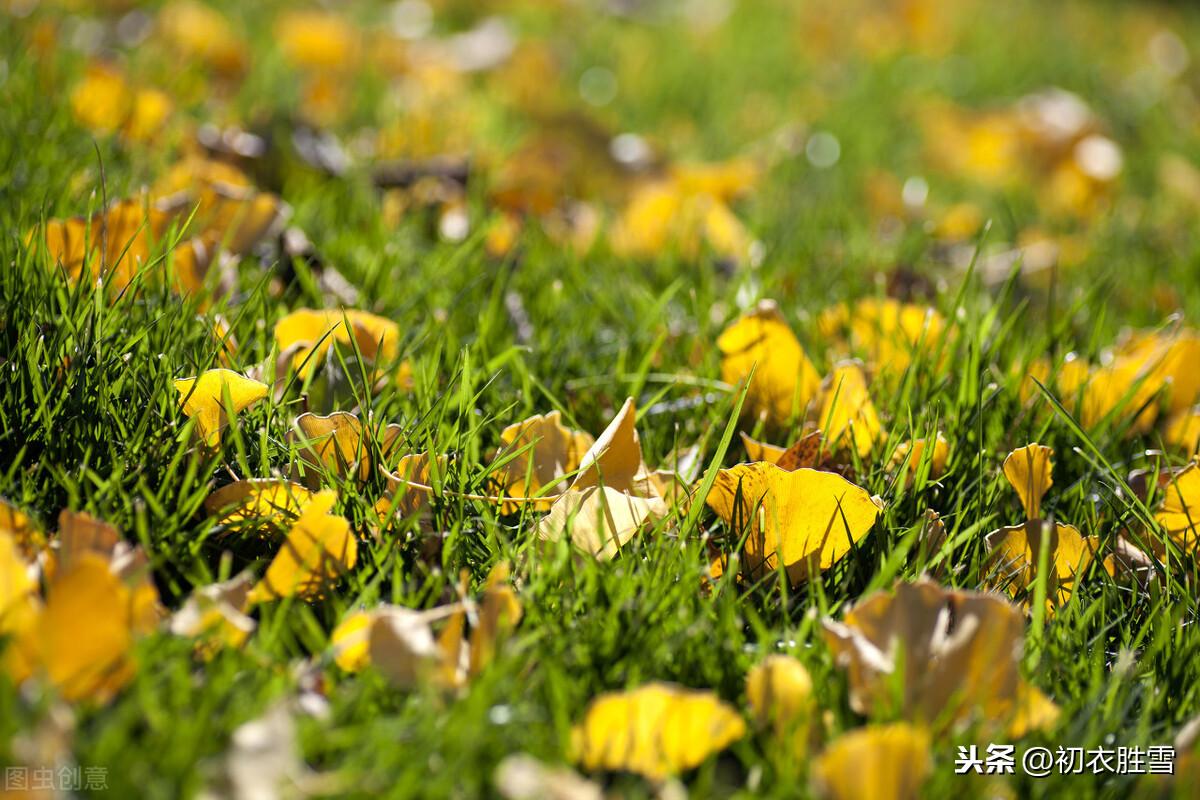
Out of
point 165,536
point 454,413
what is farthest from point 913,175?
point 165,536

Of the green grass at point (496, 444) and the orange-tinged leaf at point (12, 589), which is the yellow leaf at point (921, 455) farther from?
the orange-tinged leaf at point (12, 589)

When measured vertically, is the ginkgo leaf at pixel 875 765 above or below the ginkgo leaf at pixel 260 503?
above

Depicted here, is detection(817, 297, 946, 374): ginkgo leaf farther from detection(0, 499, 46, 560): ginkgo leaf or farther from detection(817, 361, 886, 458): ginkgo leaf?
detection(0, 499, 46, 560): ginkgo leaf

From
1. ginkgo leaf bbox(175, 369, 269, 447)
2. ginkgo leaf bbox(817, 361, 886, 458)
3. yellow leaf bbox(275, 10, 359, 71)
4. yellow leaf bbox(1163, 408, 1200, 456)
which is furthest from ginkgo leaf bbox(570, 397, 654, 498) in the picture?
yellow leaf bbox(275, 10, 359, 71)

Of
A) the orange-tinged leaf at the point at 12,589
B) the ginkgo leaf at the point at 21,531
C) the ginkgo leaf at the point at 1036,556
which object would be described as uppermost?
the orange-tinged leaf at the point at 12,589

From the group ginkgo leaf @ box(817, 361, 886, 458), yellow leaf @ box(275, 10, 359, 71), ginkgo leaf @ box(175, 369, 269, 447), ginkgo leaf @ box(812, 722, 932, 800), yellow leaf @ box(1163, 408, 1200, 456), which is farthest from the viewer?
yellow leaf @ box(275, 10, 359, 71)

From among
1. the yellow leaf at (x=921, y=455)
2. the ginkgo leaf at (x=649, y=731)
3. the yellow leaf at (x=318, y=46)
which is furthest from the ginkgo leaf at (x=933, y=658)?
the yellow leaf at (x=318, y=46)

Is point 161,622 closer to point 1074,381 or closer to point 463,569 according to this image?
point 463,569
